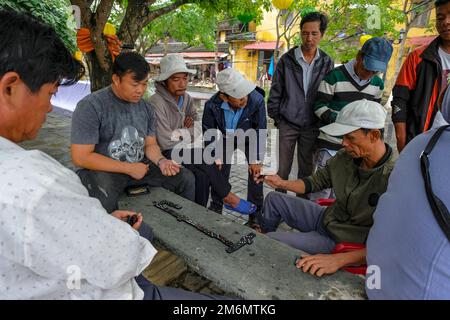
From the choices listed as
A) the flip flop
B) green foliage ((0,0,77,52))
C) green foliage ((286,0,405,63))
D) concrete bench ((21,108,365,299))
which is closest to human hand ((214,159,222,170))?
the flip flop

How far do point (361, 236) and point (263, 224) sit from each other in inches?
33.5

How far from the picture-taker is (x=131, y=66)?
7.76 feet

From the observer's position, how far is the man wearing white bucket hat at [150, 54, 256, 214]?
307cm

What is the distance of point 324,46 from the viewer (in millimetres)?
10016

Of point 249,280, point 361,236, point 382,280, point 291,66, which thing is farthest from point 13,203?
point 291,66

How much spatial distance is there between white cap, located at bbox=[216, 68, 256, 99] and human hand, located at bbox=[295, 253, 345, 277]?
1868 mm

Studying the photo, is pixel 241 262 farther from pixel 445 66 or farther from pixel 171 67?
pixel 445 66

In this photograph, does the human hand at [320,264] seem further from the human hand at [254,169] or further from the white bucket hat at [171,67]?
the white bucket hat at [171,67]

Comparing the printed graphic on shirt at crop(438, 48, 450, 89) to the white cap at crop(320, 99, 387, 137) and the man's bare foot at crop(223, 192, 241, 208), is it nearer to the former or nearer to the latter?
the white cap at crop(320, 99, 387, 137)

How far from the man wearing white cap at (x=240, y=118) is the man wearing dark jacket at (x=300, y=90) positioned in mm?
257

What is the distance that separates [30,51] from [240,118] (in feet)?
8.23

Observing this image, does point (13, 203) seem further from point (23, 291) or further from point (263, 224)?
point (263, 224)

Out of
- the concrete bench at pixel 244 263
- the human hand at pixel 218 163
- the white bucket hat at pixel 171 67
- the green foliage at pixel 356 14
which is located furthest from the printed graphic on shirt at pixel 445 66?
the green foliage at pixel 356 14

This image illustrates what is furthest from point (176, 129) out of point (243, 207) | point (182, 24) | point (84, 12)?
point (182, 24)
